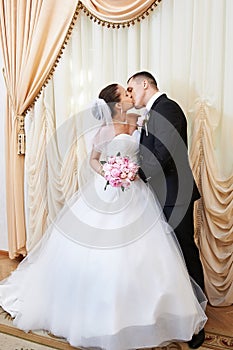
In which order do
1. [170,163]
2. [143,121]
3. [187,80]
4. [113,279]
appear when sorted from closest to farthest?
1. [113,279]
2. [170,163]
3. [143,121]
4. [187,80]

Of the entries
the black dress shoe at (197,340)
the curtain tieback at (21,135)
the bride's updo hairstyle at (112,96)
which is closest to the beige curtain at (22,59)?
the curtain tieback at (21,135)

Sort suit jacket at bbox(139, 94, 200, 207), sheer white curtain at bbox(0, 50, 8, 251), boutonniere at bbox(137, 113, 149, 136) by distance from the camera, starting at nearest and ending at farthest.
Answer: suit jacket at bbox(139, 94, 200, 207) < boutonniere at bbox(137, 113, 149, 136) < sheer white curtain at bbox(0, 50, 8, 251)

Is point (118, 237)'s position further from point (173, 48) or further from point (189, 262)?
point (173, 48)

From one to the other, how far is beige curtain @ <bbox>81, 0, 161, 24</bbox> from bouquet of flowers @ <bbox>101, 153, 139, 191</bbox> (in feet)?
3.67

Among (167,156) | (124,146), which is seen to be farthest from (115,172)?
(167,156)

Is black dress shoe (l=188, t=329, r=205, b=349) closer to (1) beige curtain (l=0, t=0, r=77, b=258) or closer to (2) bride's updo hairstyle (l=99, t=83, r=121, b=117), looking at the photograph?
(2) bride's updo hairstyle (l=99, t=83, r=121, b=117)

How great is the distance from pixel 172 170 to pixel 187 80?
2.37 ft

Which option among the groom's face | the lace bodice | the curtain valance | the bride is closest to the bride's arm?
the bride

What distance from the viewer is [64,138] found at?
331 centimetres

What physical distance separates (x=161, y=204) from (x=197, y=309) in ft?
2.23

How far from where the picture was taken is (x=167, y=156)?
246 centimetres

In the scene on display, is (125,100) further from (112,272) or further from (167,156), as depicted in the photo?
(112,272)

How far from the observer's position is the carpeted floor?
2324 mm

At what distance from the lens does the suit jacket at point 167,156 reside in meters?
2.46
